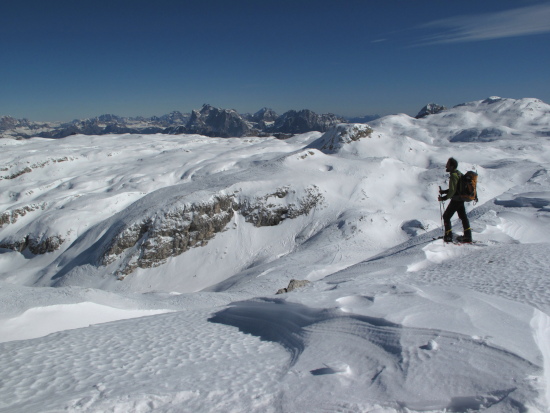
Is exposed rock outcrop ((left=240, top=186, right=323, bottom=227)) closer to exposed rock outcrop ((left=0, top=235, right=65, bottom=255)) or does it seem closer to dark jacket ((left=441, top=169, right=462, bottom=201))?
exposed rock outcrop ((left=0, top=235, right=65, bottom=255))

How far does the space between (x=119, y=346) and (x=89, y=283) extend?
29.3 m

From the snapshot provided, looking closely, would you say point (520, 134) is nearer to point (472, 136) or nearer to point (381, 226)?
point (472, 136)

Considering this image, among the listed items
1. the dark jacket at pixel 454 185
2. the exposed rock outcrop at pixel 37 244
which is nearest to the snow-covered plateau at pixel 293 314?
the dark jacket at pixel 454 185

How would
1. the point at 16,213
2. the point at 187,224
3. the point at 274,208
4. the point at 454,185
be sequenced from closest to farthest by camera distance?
the point at 454,185 → the point at 187,224 → the point at 274,208 → the point at 16,213

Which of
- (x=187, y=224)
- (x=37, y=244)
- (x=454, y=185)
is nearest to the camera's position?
(x=454, y=185)

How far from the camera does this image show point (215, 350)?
5801mm

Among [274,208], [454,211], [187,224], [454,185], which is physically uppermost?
[454,185]

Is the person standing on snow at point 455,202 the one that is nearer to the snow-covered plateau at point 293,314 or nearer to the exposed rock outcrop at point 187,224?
the snow-covered plateau at point 293,314

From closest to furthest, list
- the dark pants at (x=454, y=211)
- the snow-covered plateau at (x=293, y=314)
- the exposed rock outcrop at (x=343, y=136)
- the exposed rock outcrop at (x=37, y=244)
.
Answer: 1. the snow-covered plateau at (x=293, y=314)
2. the dark pants at (x=454, y=211)
3. the exposed rock outcrop at (x=37, y=244)
4. the exposed rock outcrop at (x=343, y=136)

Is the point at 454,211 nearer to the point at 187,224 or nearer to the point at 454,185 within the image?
the point at 454,185

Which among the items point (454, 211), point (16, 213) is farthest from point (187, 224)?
point (16, 213)

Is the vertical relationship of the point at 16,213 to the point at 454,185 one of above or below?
below

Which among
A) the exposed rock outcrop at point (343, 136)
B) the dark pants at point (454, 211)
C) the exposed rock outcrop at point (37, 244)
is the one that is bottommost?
the exposed rock outcrop at point (37, 244)

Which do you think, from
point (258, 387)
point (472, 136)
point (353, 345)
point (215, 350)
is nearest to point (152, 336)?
point (215, 350)
